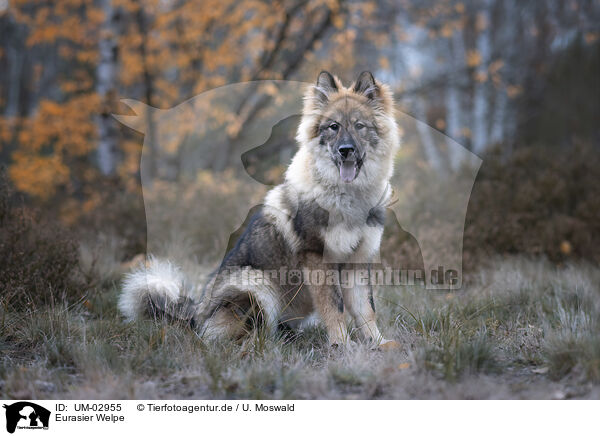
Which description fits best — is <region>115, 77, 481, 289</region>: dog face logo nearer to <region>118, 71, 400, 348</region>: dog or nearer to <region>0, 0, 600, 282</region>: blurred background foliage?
<region>118, 71, 400, 348</region>: dog

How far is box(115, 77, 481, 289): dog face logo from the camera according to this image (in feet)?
18.1

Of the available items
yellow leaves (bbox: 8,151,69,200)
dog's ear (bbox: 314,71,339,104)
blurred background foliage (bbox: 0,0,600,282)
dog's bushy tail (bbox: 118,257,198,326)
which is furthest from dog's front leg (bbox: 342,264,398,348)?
yellow leaves (bbox: 8,151,69,200)

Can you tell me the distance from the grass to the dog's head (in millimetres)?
1294

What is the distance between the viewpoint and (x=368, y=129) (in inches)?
164

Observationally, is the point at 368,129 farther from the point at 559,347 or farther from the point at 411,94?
the point at 411,94

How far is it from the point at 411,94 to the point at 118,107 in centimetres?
598

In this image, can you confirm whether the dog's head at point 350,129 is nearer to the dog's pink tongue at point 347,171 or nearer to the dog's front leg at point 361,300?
the dog's pink tongue at point 347,171

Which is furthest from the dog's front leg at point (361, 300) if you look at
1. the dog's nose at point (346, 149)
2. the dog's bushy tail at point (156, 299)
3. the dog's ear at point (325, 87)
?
the dog's ear at point (325, 87)

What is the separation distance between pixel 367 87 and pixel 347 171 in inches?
30.7

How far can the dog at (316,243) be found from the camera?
3.90 meters

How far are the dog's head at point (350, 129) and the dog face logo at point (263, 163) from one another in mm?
12
